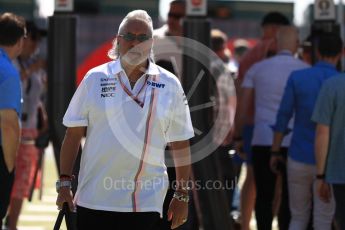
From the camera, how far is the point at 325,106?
7.05 m

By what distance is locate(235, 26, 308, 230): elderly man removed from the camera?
29.6 feet

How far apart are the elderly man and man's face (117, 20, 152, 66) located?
3468 mm

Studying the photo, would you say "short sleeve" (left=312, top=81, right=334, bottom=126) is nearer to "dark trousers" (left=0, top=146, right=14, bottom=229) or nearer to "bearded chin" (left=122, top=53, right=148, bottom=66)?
"bearded chin" (left=122, top=53, right=148, bottom=66)

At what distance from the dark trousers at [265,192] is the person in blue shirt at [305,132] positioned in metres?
0.81

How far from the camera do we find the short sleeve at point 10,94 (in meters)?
6.67

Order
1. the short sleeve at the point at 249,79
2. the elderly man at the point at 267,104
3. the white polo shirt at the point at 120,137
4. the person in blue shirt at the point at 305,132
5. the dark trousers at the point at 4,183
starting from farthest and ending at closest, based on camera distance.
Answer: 1. the short sleeve at the point at 249,79
2. the elderly man at the point at 267,104
3. the person in blue shirt at the point at 305,132
4. the dark trousers at the point at 4,183
5. the white polo shirt at the point at 120,137

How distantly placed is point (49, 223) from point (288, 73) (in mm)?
4151

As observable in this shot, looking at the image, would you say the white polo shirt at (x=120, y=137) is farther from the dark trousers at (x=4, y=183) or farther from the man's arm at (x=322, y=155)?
the man's arm at (x=322, y=155)

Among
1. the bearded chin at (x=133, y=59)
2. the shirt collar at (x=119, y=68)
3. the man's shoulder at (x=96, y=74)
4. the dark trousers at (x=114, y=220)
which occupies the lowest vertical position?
the dark trousers at (x=114, y=220)

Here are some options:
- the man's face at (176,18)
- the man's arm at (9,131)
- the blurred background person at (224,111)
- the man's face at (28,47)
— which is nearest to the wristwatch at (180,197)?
the man's arm at (9,131)

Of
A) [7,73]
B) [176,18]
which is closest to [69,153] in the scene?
[7,73]

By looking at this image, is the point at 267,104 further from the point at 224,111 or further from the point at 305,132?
the point at 224,111

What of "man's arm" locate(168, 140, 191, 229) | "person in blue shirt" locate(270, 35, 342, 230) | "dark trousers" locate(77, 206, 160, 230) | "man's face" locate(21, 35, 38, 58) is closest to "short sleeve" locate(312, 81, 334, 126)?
"person in blue shirt" locate(270, 35, 342, 230)

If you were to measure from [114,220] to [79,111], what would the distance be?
23.7 inches
